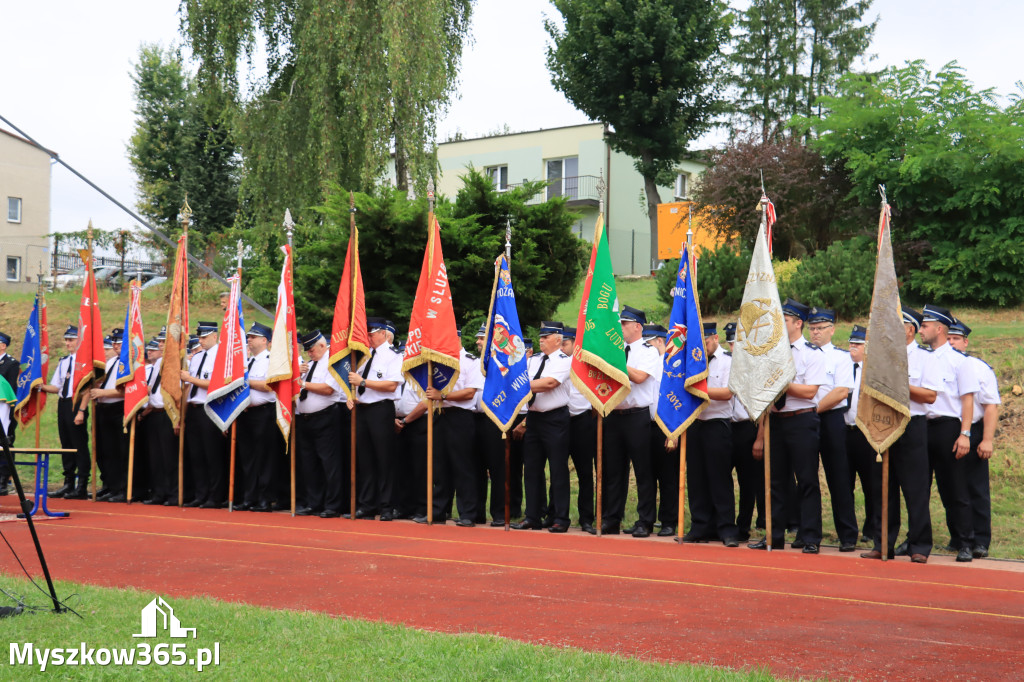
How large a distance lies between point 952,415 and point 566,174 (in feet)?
89.7

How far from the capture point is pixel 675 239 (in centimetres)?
2875

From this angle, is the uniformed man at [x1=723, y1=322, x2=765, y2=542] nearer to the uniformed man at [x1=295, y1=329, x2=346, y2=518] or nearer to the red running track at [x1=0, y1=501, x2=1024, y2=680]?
the red running track at [x1=0, y1=501, x2=1024, y2=680]

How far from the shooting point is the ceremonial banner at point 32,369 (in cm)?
1268

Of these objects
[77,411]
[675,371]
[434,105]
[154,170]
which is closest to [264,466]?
[77,411]

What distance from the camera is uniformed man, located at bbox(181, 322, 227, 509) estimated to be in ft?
35.8

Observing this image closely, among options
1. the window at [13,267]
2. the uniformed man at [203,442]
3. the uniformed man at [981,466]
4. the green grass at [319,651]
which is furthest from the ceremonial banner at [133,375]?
the window at [13,267]

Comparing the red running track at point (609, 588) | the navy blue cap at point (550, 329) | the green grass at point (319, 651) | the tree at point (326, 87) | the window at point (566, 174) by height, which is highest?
the window at point (566, 174)

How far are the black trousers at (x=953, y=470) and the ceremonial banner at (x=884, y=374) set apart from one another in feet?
1.81

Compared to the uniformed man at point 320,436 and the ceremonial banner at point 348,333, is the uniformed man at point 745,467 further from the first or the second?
the uniformed man at point 320,436

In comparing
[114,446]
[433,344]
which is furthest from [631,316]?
[114,446]

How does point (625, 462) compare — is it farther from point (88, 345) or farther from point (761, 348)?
point (88, 345)

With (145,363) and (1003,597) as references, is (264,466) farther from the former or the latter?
(1003,597)

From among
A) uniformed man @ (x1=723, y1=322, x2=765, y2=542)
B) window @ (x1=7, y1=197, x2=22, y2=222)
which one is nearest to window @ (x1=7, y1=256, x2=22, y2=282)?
window @ (x1=7, y1=197, x2=22, y2=222)

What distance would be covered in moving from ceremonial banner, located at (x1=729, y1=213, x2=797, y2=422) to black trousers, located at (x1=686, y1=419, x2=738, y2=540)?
524 mm
